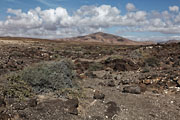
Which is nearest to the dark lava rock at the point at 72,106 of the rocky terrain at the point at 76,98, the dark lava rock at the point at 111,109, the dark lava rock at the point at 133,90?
the rocky terrain at the point at 76,98

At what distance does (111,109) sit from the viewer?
5.83 m

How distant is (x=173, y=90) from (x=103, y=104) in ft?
11.6

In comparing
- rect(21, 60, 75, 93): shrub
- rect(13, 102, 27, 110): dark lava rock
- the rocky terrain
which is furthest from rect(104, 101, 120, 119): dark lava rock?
rect(13, 102, 27, 110): dark lava rock

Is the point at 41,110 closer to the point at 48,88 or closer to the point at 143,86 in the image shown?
the point at 48,88

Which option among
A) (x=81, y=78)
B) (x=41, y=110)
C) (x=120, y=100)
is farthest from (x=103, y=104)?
(x=81, y=78)

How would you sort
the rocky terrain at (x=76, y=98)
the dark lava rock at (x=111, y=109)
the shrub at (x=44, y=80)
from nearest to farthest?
the rocky terrain at (x=76, y=98) < the dark lava rock at (x=111, y=109) < the shrub at (x=44, y=80)

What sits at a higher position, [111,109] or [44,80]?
[44,80]

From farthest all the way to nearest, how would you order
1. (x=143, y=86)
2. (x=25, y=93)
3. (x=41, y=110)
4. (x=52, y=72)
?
1. (x=143, y=86)
2. (x=52, y=72)
3. (x=25, y=93)
4. (x=41, y=110)

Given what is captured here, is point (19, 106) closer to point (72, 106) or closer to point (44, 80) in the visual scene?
point (72, 106)

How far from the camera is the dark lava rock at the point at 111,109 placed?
5.47 metres

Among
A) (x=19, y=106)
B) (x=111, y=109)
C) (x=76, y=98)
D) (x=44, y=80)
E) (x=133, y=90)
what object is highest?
(x=44, y=80)

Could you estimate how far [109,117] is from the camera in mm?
5320

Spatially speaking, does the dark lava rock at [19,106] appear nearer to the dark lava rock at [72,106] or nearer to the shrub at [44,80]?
the dark lava rock at [72,106]

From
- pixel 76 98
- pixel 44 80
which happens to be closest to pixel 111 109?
pixel 76 98
